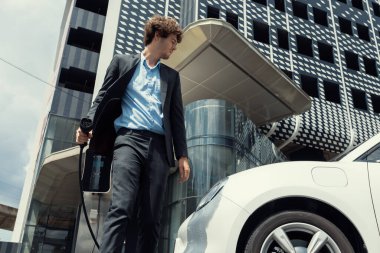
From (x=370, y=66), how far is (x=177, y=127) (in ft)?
81.6

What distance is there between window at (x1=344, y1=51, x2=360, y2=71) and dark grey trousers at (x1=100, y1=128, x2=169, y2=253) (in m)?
23.8

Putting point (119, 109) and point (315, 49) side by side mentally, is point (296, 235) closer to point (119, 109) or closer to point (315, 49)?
point (119, 109)

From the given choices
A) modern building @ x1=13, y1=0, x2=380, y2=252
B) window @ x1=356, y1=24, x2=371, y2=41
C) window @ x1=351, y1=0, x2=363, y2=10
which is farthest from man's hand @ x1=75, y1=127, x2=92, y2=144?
window @ x1=351, y1=0, x2=363, y2=10

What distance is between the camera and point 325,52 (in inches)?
932

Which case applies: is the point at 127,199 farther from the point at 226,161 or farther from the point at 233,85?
the point at 233,85

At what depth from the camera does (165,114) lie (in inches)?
102

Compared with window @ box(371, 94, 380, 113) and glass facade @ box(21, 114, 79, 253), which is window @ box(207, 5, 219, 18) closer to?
glass facade @ box(21, 114, 79, 253)

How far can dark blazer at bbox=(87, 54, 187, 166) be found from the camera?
101 inches

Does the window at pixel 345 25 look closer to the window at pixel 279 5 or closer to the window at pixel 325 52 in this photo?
the window at pixel 325 52

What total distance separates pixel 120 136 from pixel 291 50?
67.5 ft

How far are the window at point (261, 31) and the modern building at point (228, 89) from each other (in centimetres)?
6

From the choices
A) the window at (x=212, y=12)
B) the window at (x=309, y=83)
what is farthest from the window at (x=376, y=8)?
the window at (x=212, y=12)

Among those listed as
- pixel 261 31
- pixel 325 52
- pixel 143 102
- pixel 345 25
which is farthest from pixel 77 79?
pixel 143 102

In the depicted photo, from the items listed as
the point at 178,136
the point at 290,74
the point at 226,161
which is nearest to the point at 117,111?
the point at 178,136
